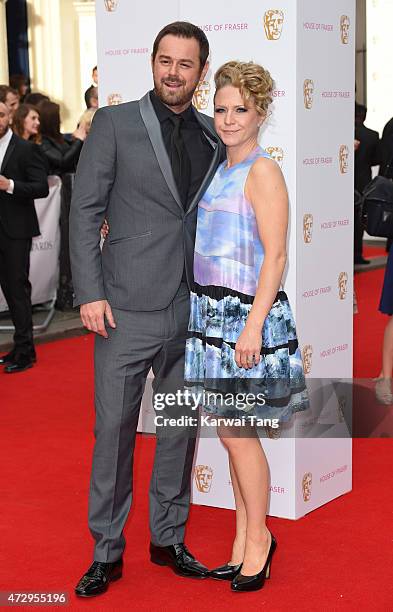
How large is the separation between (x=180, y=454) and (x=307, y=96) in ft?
4.70

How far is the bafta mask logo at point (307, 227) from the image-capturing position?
159 inches

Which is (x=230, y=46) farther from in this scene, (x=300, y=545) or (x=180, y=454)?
(x=300, y=545)

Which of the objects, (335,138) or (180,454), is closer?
(180,454)

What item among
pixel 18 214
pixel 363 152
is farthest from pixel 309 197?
pixel 363 152

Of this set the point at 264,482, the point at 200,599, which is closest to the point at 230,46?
the point at 264,482

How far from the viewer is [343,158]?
14.1 ft

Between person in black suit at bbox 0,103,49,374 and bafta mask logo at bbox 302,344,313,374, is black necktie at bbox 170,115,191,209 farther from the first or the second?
person in black suit at bbox 0,103,49,374

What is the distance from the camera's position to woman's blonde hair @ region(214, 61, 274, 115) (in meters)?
3.22

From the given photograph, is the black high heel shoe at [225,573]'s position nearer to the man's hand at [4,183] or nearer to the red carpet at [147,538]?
the red carpet at [147,538]

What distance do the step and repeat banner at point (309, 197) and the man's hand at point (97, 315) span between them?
94cm

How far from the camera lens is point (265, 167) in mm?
3246

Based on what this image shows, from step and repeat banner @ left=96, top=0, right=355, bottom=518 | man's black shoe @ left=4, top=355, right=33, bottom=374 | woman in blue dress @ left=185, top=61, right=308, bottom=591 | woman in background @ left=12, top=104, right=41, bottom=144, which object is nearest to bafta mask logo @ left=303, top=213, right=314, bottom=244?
step and repeat banner @ left=96, top=0, right=355, bottom=518

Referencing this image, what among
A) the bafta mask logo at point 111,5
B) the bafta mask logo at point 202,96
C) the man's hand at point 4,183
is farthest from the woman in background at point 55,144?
the bafta mask logo at point 202,96

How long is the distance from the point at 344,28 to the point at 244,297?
1446 millimetres
